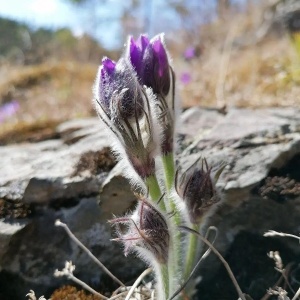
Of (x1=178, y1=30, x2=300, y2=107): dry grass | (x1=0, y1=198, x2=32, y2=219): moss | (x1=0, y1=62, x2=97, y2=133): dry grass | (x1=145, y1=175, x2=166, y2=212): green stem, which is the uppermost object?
(x1=145, y1=175, x2=166, y2=212): green stem

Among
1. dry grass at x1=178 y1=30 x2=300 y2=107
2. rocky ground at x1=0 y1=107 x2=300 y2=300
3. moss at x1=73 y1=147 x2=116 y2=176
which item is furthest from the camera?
dry grass at x1=178 y1=30 x2=300 y2=107

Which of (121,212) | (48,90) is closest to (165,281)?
(121,212)

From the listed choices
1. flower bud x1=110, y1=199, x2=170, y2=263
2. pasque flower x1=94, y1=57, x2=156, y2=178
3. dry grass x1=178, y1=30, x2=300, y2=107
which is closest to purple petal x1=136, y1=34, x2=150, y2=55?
pasque flower x1=94, y1=57, x2=156, y2=178

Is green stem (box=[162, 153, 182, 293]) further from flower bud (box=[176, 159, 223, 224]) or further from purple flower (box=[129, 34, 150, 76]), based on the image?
purple flower (box=[129, 34, 150, 76])

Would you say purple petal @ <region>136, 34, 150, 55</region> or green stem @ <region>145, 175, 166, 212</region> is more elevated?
purple petal @ <region>136, 34, 150, 55</region>

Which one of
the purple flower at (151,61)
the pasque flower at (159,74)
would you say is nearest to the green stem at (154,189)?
the pasque flower at (159,74)

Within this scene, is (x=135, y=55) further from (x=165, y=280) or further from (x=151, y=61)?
(x=165, y=280)

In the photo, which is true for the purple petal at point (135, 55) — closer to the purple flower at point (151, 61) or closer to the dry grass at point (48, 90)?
the purple flower at point (151, 61)
